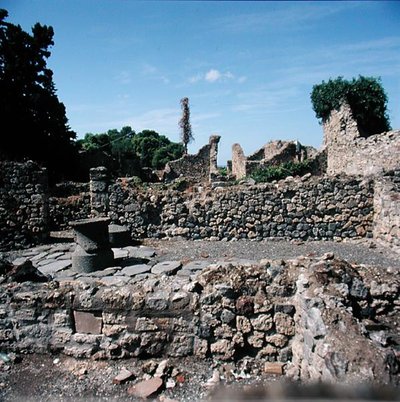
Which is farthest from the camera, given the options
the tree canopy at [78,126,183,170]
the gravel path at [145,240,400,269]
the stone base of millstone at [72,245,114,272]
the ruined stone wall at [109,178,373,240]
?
the tree canopy at [78,126,183,170]

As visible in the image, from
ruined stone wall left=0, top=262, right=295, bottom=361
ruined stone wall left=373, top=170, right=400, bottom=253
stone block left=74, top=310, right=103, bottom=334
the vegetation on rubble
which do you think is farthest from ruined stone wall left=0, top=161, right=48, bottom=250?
the vegetation on rubble

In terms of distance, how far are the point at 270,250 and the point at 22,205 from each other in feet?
23.3

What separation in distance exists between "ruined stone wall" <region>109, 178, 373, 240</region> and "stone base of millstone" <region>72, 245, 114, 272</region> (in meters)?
3.44

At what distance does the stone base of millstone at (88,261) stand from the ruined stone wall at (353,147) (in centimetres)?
1073

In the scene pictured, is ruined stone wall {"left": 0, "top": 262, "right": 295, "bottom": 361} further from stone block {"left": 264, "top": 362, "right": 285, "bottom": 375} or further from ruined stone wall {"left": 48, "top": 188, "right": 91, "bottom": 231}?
ruined stone wall {"left": 48, "top": 188, "right": 91, "bottom": 231}

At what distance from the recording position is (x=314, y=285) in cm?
361

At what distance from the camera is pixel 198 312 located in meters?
3.74

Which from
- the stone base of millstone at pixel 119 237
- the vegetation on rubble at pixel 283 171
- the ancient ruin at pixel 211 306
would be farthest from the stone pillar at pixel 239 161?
the stone base of millstone at pixel 119 237

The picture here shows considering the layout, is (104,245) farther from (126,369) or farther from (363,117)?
(363,117)

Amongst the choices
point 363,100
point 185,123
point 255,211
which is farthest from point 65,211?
point 185,123

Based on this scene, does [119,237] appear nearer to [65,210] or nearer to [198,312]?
[65,210]

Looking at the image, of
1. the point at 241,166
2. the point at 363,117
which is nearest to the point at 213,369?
the point at 363,117

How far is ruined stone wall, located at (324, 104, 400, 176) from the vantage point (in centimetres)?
1433

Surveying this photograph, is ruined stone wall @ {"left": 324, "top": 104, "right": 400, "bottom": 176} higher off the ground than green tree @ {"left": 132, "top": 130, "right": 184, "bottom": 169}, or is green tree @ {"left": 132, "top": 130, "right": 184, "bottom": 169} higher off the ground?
green tree @ {"left": 132, "top": 130, "right": 184, "bottom": 169}
